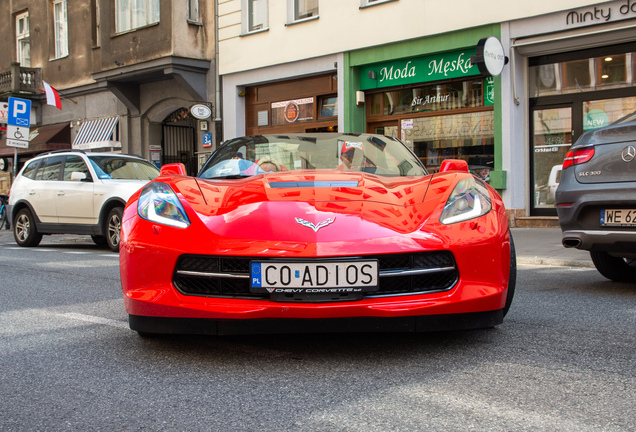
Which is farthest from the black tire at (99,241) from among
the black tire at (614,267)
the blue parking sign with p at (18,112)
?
the black tire at (614,267)

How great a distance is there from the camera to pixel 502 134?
13.8 meters

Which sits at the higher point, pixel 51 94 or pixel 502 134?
pixel 51 94

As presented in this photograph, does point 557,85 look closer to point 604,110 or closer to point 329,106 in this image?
Result: point 604,110

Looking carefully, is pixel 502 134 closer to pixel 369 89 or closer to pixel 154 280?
pixel 369 89

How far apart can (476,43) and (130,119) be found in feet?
41.3

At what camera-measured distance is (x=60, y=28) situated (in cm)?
2550

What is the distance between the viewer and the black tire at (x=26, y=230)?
1270cm

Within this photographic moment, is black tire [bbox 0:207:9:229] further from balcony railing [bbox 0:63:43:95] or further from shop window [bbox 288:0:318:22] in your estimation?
shop window [bbox 288:0:318:22]

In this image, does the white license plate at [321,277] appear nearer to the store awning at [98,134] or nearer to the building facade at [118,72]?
the building facade at [118,72]

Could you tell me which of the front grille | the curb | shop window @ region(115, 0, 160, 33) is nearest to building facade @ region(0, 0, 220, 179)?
shop window @ region(115, 0, 160, 33)

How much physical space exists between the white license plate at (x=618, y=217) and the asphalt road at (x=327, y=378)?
87 cm

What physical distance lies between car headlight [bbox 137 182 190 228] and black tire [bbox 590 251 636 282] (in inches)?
164

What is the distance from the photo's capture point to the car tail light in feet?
18.5

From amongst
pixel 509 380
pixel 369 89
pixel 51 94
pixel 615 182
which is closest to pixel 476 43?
pixel 369 89
